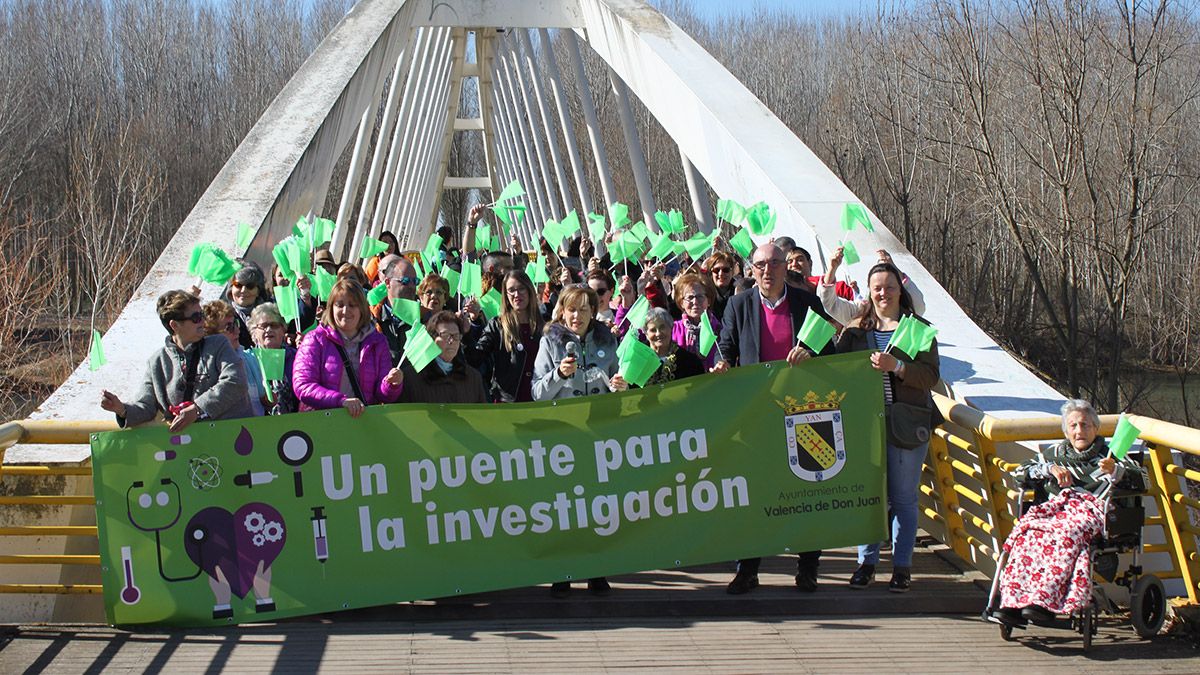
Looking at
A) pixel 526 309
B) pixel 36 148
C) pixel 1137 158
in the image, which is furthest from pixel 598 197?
pixel 526 309

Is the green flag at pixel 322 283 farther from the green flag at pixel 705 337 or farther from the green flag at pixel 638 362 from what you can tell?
the green flag at pixel 638 362

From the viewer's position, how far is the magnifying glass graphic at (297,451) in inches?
238

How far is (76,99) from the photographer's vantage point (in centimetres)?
5394

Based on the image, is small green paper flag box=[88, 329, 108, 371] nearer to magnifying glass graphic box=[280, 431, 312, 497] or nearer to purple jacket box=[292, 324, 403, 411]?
purple jacket box=[292, 324, 403, 411]

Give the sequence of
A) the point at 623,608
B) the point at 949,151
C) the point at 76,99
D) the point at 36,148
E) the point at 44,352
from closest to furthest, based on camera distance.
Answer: the point at 623,608 < the point at 949,151 < the point at 44,352 < the point at 36,148 < the point at 76,99

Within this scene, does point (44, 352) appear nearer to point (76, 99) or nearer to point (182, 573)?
point (76, 99)

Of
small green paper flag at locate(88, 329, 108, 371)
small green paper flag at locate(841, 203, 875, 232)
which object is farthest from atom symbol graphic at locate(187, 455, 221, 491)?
small green paper flag at locate(841, 203, 875, 232)

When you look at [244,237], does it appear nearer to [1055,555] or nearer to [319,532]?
[319,532]

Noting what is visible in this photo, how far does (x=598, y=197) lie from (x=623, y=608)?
44.2 m

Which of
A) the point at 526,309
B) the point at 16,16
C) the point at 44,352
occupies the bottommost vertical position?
the point at 44,352

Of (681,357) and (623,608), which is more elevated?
(681,357)

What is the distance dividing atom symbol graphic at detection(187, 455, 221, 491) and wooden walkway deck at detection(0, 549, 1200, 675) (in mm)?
645

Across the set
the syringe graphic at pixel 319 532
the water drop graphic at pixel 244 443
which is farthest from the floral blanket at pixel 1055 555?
the water drop graphic at pixel 244 443

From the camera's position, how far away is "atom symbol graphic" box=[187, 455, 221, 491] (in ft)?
19.5
